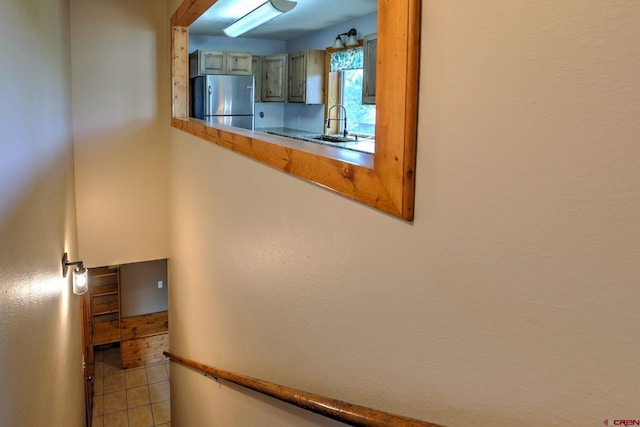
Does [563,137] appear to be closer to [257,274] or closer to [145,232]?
[257,274]

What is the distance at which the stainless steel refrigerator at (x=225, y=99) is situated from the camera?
6383 millimetres

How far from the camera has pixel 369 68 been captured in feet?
16.5

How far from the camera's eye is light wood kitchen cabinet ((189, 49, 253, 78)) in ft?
21.5

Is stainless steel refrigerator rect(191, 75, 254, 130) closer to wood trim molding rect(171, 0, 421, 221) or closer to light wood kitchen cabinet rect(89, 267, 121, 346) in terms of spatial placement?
light wood kitchen cabinet rect(89, 267, 121, 346)

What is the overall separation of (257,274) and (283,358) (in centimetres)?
42

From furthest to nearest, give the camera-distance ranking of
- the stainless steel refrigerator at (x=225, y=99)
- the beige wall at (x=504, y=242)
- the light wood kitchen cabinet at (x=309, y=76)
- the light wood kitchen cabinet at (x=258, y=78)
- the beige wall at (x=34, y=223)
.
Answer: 1. the light wood kitchen cabinet at (x=258, y=78)
2. the light wood kitchen cabinet at (x=309, y=76)
3. the stainless steel refrigerator at (x=225, y=99)
4. the beige wall at (x=34, y=223)
5. the beige wall at (x=504, y=242)

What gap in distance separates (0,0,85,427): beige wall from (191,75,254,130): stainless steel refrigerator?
280 centimetres

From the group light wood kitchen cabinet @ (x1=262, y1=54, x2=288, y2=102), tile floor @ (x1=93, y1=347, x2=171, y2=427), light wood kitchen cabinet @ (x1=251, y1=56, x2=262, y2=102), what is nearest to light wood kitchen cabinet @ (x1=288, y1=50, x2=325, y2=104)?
light wood kitchen cabinet @ (x1=262, y1=54, x2=288, y2=102)

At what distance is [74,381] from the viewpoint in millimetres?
3666

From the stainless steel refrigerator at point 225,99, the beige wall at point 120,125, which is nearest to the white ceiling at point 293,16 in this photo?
the stainless steel refrigerator at point 225,99

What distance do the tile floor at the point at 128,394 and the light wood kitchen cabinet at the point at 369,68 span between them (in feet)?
13.9

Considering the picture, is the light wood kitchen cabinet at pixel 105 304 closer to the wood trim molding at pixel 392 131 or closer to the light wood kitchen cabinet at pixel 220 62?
the light wood kitchen cabinet at pixel 220 62

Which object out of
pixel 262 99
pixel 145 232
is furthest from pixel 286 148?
pixel 262 99

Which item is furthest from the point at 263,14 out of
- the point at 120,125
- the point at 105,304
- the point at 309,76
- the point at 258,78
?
the point at 105,304
